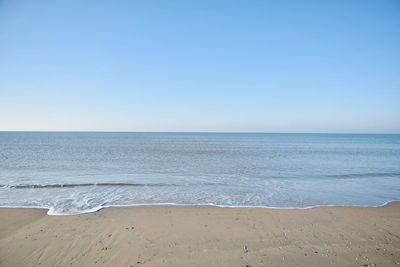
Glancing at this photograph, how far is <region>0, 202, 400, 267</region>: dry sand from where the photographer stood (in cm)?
624

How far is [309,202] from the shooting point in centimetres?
1216

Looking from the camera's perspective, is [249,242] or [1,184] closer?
[249,242]

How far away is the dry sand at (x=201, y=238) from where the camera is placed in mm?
6236

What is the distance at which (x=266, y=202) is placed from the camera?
12.1m

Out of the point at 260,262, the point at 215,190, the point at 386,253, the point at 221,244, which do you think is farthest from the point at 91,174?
the point at 386,253

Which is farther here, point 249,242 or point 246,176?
point 246,176

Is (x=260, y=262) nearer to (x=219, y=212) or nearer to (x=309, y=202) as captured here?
(x=219, y=212)

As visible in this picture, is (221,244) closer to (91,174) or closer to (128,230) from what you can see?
(128,230)

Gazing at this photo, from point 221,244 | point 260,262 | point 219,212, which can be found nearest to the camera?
point 260,262

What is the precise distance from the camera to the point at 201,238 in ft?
24.6

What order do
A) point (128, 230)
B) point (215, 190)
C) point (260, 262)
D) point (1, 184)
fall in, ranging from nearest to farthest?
point (260, 262)
point (128, 230)
point (215, 190)
point (1, 184)

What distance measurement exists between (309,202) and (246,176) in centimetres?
775

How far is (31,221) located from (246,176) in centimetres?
1454

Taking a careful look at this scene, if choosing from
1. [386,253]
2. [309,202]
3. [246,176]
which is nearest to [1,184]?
[246,176]
